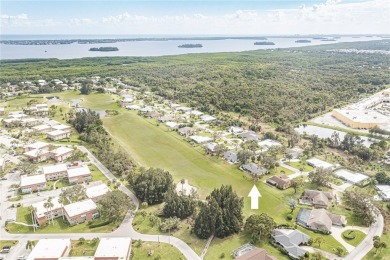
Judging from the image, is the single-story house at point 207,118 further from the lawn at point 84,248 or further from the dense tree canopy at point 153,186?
the lawn at point 84,248

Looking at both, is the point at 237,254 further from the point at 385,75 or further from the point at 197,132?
the point at 385,75

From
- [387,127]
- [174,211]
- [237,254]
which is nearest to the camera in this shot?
[237,254]

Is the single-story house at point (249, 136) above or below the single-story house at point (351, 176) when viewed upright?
above

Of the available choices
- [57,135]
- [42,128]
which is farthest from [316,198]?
[42,128]

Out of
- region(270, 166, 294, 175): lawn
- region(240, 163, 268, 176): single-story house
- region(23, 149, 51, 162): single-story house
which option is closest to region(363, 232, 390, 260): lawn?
region(270, 166, 294, 175): lawn

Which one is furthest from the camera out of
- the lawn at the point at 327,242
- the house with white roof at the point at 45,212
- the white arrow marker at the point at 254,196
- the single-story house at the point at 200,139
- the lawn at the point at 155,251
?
the single-story house at the point at 200,139

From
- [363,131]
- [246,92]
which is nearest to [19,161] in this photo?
[246,92]

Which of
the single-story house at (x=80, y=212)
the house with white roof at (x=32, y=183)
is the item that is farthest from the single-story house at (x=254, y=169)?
the house with white roof at (x=32, y=183)

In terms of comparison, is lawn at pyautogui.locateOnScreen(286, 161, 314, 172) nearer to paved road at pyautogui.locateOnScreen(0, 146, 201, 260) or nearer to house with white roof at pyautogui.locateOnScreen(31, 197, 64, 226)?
paved road at pyautogui.locateOnScreen(0, 146, 201, 260)
